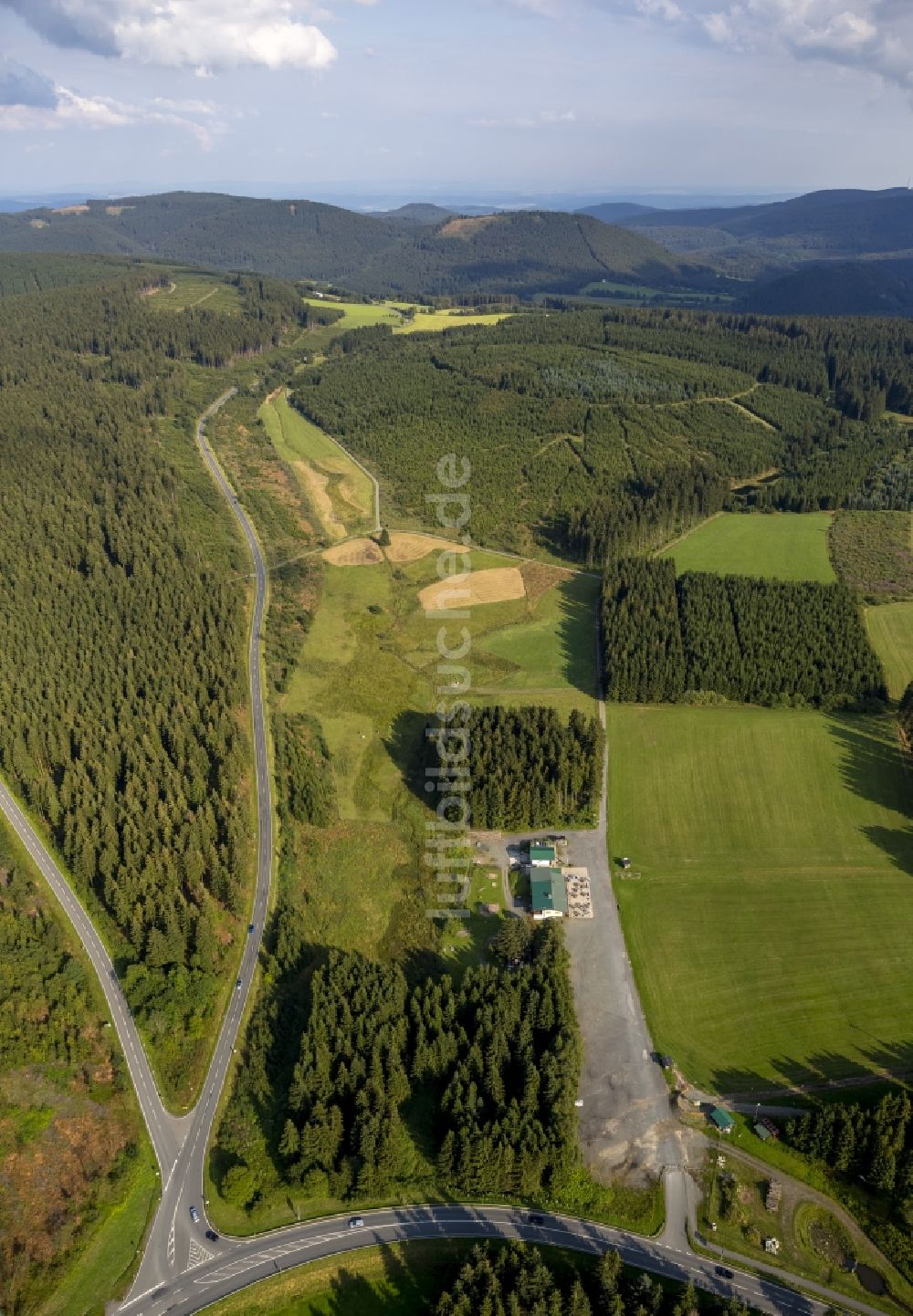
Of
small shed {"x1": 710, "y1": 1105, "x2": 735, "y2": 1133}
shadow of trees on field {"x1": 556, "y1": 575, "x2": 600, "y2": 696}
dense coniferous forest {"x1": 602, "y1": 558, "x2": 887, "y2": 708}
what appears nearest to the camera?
small shed {"x1": 710, "y1": 1105, "x2": 735, "y2": 1133}

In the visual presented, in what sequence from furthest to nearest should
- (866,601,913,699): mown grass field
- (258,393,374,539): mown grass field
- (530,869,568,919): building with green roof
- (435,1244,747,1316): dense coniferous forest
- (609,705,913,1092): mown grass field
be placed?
(258,393,374,539): mown grass field, (866,601,913,699): mown grass field, (530,869,568,919): building with green roof, (609,705,913,1092): mown grass field, (435,1244,747,1316): dense coniferous forest

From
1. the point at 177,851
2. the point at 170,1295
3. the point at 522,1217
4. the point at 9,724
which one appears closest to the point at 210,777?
the point at 177,851

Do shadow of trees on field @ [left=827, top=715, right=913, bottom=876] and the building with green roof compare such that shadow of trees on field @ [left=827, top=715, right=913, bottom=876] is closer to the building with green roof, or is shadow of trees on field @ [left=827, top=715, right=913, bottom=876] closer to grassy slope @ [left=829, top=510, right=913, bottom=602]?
the building with green roof

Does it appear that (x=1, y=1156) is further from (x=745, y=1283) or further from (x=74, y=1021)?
(x=745, y=1283)

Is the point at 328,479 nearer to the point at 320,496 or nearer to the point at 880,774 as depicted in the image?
the point at 320,496

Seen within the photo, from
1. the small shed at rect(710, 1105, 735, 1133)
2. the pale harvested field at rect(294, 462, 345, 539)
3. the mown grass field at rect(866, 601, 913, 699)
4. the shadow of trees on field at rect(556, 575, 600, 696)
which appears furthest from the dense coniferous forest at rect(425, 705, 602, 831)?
the pale harvested field at rect(294, 462, 345, 539)

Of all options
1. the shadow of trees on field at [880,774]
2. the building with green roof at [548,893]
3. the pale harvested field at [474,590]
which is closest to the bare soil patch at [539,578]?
the pale harvested field at [474,590]

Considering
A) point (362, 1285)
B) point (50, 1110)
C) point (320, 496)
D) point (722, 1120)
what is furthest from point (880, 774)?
point (320, 496)
